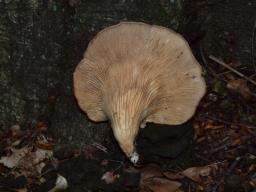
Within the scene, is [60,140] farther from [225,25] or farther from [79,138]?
[225,25]

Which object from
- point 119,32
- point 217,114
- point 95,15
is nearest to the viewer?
point 119,32

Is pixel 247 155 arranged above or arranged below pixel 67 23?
below

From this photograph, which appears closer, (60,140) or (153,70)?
(153,70)

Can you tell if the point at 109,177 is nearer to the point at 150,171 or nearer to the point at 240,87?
the point at 150,171

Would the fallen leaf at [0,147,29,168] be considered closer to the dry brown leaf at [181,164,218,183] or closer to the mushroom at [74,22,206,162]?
the mushroom at [74,22,206,162]

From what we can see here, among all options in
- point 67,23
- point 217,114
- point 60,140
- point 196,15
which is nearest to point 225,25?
point 196,15

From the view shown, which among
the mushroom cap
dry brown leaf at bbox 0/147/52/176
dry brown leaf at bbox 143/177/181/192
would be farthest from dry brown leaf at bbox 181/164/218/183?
dry brown leaf at bbox 0/147/52/176

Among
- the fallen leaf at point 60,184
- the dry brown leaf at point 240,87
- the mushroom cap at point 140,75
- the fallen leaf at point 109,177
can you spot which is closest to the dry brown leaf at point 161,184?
the fallen leaf at point 109,177

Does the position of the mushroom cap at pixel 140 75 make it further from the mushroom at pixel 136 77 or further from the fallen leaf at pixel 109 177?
the fallen leaf at pixel 109 177
